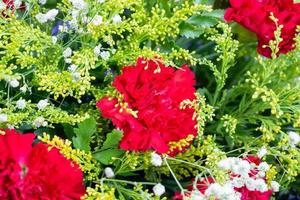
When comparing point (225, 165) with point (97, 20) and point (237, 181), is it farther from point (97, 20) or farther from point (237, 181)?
point (97, 20)

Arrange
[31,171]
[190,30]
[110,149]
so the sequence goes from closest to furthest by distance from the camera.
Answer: [31,171] → [110,149] → [190,30]

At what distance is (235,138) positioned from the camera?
0.81m

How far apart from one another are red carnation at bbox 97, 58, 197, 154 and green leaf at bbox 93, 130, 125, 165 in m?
0.03

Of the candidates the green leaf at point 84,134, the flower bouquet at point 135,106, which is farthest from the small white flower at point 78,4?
the green leaf at point 84,134

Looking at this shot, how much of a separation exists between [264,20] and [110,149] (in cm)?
24

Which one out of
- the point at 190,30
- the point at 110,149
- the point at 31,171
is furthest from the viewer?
the point at 190,30

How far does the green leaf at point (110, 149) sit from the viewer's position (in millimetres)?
695

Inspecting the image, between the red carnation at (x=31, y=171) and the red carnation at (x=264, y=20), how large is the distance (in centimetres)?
29

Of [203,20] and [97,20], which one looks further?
[203,20]

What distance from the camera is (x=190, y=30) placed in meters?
0.81

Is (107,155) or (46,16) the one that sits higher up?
(46,16)

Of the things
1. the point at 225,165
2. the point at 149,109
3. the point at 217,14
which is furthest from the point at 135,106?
the point at 217,14

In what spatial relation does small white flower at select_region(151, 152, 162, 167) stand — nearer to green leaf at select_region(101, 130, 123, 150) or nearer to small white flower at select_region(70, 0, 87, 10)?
green leaf at select_region(101, 130, 123, 150)

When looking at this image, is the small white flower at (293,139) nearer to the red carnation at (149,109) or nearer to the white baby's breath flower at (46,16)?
the red carnation at (149,109)
